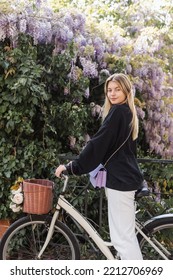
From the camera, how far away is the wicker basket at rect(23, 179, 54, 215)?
291 cm

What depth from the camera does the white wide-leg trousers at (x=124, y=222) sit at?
2.80 metres

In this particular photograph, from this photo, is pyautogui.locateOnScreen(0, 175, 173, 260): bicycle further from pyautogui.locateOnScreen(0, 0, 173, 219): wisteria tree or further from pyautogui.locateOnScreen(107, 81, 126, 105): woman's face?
pyautogui.locateOnScreen(0, 0, 173, 219): wisteria tree

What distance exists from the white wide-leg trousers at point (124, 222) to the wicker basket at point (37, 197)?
45cm

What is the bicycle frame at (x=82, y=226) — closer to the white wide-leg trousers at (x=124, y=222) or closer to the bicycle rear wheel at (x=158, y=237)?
the bicycle rear wheel at (x=158, y=237)

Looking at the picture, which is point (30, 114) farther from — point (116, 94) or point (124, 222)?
point (124, 222)

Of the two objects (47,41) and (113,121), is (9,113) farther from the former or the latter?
(113,121)

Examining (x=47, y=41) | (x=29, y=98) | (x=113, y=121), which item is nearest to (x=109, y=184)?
(x=113, y=121)

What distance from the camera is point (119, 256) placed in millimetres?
3037

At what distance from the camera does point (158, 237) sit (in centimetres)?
330

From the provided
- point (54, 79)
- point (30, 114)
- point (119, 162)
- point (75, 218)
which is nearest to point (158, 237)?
point (75, 218)

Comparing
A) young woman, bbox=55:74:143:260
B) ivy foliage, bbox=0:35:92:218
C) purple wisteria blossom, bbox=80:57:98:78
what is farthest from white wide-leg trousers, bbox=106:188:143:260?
purple wisteria blossom, bbox=80:57:98:78

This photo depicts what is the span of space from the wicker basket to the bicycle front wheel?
0.42 ft

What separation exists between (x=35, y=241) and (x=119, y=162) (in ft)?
3.73
